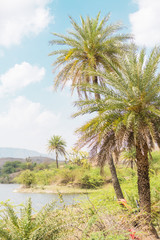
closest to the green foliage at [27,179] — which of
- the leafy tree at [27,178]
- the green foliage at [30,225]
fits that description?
the leafy tree at [27,178]

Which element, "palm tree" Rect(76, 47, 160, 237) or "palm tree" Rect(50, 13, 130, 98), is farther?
"palm tree" Rect(50, 13, 130, 98)

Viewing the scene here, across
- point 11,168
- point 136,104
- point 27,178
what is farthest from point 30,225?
point 11,168

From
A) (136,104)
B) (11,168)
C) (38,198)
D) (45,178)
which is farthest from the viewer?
(11,168)

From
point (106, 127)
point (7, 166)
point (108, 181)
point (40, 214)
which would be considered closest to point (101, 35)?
point (106, 127)

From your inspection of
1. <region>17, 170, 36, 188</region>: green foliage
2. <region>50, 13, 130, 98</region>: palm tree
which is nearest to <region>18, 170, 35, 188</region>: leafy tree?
<region>17, 170, 36, 188</region>: green foliage

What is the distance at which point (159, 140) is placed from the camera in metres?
8.32

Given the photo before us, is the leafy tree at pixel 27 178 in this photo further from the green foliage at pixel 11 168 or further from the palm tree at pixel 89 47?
the green foliage at pixel 11 168

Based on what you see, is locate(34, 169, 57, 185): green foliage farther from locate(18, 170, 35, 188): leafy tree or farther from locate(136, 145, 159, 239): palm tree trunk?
locate(136, 145, 159, 239): palm tree trunk

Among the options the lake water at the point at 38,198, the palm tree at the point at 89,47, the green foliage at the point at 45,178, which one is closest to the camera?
the lake water at the point at 38,198

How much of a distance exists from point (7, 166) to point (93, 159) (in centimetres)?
11132

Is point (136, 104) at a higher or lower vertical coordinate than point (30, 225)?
higher

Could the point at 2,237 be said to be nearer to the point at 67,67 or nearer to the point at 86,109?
the point at 86,109

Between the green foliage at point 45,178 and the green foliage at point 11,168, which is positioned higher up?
the green foliage at point 11,168

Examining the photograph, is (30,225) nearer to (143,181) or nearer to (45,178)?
(143,181)
